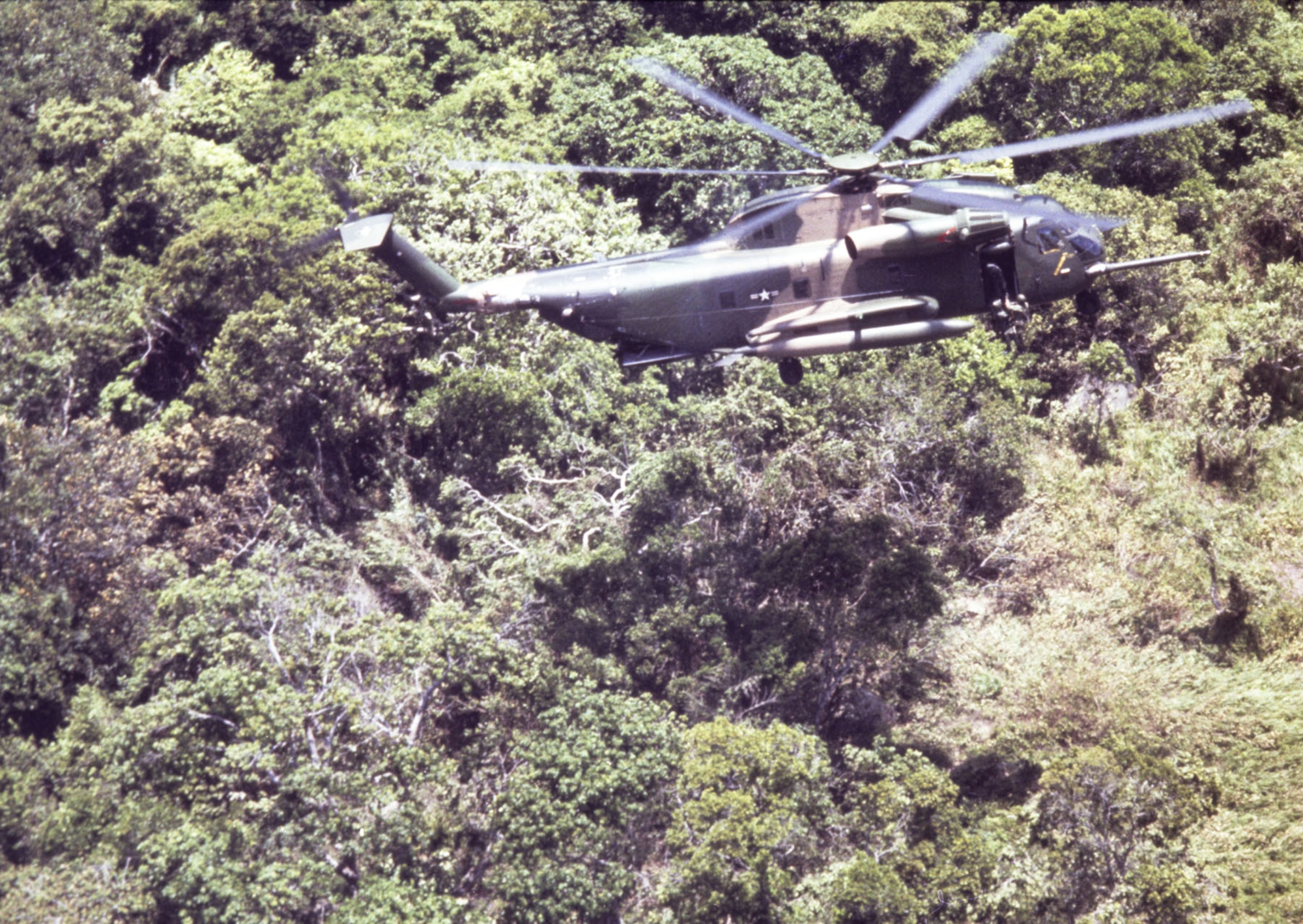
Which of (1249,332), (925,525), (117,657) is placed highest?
(1249,332)

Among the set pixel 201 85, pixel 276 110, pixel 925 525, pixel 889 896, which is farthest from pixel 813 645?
pixel 201 85

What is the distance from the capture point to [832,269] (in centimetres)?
1559

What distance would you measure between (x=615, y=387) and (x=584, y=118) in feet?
23.5

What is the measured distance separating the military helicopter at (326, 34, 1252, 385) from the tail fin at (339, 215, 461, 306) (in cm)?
3

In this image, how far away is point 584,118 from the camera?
84.6 feet

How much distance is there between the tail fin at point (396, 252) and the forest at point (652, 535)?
4.39 ft

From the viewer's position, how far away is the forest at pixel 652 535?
1614 cm

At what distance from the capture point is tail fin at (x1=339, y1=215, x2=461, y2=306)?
1568 centimetres

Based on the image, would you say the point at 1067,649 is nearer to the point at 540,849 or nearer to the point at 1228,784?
the point at 1228,784

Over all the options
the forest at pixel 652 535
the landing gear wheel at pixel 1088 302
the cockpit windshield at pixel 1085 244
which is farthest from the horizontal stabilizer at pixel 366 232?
the landing gear wheel at pixel 1088 302

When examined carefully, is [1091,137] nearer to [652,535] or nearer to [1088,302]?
[1088,302]

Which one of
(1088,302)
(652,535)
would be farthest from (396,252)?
(1088,302)

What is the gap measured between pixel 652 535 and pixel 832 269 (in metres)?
6.22

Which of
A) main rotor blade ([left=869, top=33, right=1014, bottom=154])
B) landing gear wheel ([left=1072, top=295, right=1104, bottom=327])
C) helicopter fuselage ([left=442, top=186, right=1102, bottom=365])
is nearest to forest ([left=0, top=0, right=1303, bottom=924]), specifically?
landing gear wheel ([left=1072, top=295, right=1104, bottom=327])
